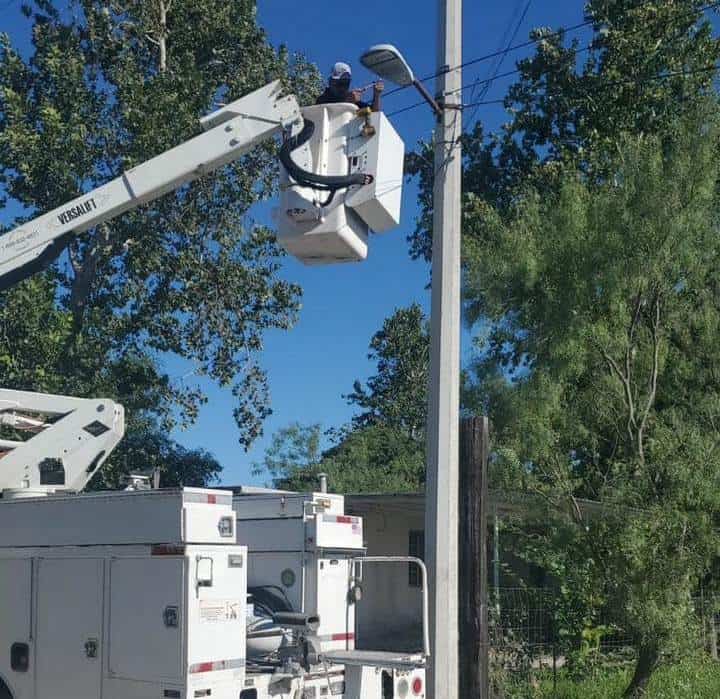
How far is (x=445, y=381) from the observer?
33.0 ft

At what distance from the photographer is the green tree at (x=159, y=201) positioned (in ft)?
76.0

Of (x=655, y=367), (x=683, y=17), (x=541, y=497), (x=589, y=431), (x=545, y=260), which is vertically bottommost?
(x=541, y=497)

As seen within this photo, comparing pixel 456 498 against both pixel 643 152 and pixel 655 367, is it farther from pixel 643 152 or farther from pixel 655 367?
pixel 643 152

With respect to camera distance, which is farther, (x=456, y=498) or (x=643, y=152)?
(x=643, y=152)

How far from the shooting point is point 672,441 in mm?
13180

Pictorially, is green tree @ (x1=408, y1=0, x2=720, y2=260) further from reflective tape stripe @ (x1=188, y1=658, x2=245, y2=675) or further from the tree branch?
reflective tape stripe @ (x1=188, y1=658, x2=245, y2=675)

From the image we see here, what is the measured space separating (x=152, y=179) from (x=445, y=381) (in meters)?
3.31

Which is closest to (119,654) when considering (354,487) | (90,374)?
(90,374)

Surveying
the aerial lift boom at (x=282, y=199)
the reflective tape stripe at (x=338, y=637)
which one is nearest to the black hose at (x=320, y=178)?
the aerial lift boom at (x=282, y=199)

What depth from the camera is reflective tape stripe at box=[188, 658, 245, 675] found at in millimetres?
7418

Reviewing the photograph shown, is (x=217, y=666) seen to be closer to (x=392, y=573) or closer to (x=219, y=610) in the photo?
(x=219, y=610)

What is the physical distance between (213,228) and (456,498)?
16.4m

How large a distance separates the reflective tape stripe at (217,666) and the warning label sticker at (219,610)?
0.30 meters

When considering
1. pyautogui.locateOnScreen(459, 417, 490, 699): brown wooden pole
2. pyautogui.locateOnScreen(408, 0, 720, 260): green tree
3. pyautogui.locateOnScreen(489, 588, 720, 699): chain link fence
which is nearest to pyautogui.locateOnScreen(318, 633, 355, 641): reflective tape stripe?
pyautogui.locateOnScreen(459, 417, 490, 699): brown wooden pole
